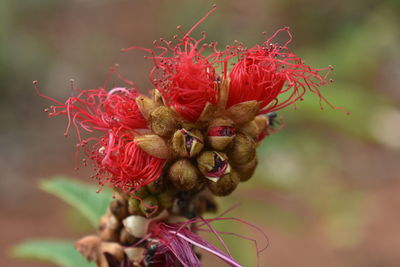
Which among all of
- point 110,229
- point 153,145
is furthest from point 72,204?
point 153,145

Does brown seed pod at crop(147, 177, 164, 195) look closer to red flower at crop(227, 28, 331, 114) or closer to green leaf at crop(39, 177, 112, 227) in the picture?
red flower at crop(227, 28, 331, 114)

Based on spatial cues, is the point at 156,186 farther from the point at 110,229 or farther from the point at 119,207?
the point at 110,229

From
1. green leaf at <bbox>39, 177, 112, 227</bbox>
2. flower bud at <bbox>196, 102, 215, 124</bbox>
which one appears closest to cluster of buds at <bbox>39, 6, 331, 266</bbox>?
flower bud at <bbox>196, 102, 215, 124</bbox>

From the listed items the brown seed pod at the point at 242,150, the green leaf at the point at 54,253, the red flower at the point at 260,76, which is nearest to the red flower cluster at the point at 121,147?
the brown seed pod at the point at 242,150

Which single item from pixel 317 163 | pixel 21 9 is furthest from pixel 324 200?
pixel 21 9

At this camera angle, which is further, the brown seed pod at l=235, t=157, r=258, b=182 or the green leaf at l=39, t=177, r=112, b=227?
the green leaf at l=39, t=177, r=112, b=227

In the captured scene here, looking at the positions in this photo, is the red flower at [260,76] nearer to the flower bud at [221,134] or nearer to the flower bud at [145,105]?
the flower bud at [221,134]
